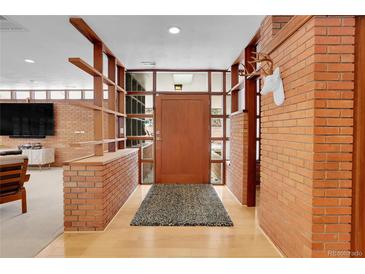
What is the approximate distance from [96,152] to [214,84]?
285 centimetres

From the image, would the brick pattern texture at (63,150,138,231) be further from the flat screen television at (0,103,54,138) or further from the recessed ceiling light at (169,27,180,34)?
the flat screen television at (0,103,54,138)

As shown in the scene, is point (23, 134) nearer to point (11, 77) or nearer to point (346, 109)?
point (11, 77)

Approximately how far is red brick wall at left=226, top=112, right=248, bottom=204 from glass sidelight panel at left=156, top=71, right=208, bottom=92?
44.4 inches

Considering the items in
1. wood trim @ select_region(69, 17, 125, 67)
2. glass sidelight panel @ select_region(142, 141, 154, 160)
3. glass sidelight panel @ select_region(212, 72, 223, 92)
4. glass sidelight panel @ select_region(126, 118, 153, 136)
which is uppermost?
wood trim @ select_region(69, 17, 125, 67)

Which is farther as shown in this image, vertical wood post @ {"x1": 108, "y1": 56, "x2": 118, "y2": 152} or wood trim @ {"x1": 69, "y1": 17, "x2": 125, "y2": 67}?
vertical wood post @ {"x1": 108, "y1": 56, "x2": 118, "y2": 152}

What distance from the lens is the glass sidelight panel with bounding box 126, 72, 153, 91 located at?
195 inches

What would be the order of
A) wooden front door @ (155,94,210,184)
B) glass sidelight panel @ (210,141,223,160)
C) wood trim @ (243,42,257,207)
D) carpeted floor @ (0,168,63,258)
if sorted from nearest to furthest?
1. carpeted floor @ (0,168,63,258)
2. wood trim @ (243,42,257,207)
3. wooden front door @ (155,94,210,184)
4. glass sidelight panel @ (210,141,223,160)

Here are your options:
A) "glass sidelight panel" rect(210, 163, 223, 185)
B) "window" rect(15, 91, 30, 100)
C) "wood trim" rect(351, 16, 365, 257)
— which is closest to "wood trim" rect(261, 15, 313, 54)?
"wood trim" rect(351, 16, 365, 257)

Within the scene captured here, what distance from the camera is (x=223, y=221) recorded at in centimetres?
294

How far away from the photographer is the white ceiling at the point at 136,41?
2.79 meters

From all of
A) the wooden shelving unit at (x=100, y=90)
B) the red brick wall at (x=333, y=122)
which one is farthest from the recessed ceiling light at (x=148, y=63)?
the red brick wall at (x=333, y=122)

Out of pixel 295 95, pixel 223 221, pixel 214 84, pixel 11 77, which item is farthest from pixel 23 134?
pixel 295 95

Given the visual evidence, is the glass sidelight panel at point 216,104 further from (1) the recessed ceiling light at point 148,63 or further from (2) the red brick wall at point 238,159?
(1) the recessed ceiling light at point 148,63

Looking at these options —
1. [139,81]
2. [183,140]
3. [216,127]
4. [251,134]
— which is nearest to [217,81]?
[216,127]
